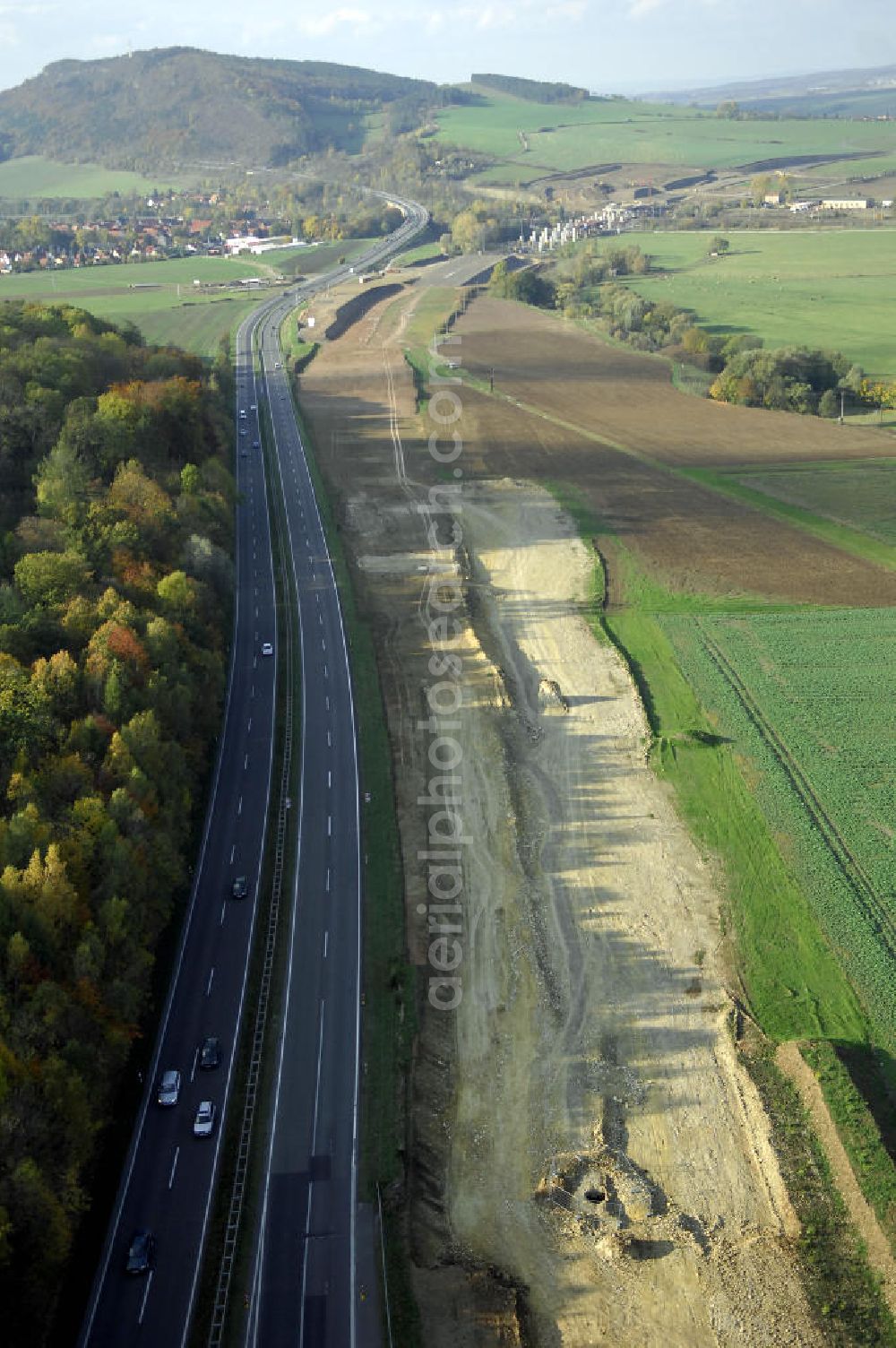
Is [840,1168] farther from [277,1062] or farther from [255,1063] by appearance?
[255,1063]

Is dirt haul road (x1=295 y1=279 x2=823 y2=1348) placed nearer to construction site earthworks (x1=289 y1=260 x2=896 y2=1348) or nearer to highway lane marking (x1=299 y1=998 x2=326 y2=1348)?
construction site earthworks (x1=289 y1=260 x2=896 y2=1348)

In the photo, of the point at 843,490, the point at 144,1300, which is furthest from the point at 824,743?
the point at 843,490

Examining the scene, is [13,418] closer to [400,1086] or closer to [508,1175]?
[400,1086]

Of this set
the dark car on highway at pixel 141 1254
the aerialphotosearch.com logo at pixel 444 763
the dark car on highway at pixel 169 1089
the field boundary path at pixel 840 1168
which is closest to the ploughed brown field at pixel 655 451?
the aerialphotosearch.com logo at pixel 444 763

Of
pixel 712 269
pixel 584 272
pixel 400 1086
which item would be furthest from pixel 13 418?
pixel 712 269

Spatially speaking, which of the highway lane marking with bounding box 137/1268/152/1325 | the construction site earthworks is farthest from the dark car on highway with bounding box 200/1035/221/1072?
the highway lane marking with bounding box 137/1268/152/1325

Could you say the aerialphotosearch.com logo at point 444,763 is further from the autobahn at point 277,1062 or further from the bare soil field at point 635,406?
the bare soil field at point 635,406

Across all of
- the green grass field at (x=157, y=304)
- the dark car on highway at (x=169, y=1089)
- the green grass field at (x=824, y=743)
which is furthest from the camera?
the green grass field at (x=157, y=304)
